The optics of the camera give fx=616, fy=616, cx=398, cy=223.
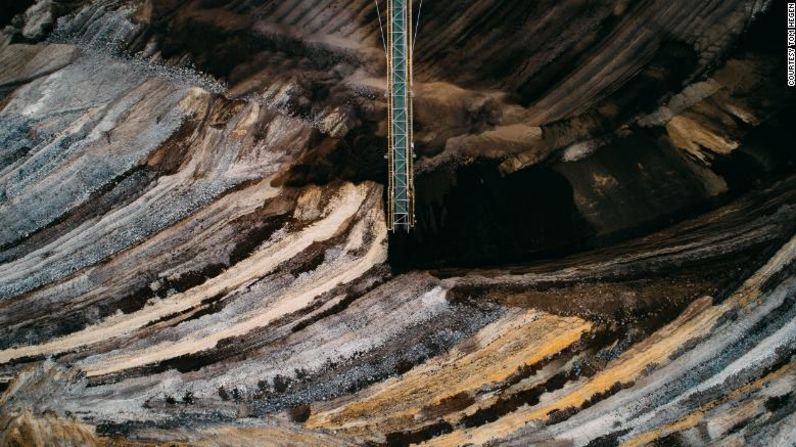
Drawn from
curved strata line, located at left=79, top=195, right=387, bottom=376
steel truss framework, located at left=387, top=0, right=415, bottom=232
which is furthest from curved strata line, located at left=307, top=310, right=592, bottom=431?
steel truss framework, located at left=387, top=0, right=415, bottom=232

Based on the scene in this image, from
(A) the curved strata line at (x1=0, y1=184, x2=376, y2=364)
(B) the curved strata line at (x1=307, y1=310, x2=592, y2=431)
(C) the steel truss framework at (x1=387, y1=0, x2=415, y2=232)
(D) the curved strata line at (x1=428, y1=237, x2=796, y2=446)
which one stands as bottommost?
(D) the curved strata line at (x1=428, y1=237, x2=796, y2=446)

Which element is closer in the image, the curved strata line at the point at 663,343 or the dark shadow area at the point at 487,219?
the curved strata line at the point at 663,343

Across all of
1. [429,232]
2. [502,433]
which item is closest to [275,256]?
[429,232]

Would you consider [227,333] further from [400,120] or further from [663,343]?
[663,343]

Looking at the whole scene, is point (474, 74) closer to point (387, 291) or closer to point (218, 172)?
point (387, 291)

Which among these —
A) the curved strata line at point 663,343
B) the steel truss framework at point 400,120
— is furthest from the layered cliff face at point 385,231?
the steel truss framework at point 400,120

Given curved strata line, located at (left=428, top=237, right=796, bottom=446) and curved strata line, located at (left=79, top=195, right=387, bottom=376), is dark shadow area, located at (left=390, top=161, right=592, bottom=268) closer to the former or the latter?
curved strata line, located at (left=79, top=195, right=387, bottom=376)

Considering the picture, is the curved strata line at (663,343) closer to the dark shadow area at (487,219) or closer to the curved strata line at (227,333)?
the dark shadow area at (487,219)

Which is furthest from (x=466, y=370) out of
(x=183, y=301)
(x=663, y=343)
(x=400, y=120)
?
(x=183, y=301)
